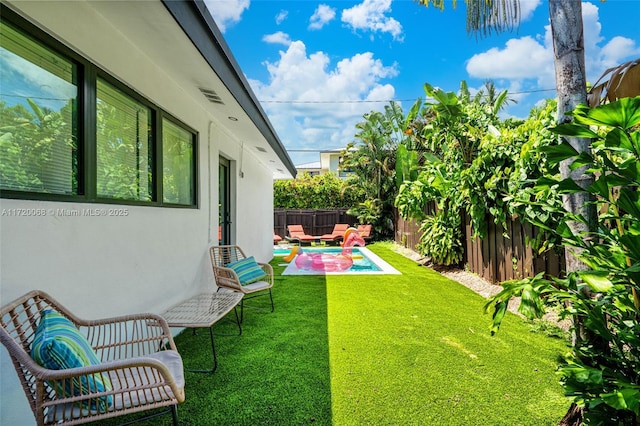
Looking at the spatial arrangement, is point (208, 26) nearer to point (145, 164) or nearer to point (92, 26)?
point (92, 26)

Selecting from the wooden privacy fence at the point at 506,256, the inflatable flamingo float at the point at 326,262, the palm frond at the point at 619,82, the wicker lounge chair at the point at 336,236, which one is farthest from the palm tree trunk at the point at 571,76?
the wicker lounge chair at the point at 336,236

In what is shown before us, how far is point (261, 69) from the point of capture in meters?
19.7

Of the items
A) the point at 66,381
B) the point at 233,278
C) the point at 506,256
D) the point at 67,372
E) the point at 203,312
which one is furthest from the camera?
the point at 506,256

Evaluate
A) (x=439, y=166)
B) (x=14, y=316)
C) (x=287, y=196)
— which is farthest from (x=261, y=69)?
(x=14, y=316)

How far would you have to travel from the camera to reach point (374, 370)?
10.1 feet

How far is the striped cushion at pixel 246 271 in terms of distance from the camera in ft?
16.2

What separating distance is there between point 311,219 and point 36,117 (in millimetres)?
15671

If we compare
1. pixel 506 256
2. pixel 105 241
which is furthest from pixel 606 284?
pixel 506 256

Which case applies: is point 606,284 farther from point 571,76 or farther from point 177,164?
point 177,164

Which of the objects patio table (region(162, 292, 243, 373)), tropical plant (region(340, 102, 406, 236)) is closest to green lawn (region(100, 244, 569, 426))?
patio table (region(162, 292, 243, 373))

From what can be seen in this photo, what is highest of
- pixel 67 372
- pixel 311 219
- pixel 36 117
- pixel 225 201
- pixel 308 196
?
pixel 308 196

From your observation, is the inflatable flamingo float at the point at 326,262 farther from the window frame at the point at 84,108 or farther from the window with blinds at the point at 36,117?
the window with blinds at the point at 36,117

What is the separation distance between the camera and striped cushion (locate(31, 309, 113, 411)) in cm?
163

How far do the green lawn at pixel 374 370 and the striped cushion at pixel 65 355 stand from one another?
0.85 m
